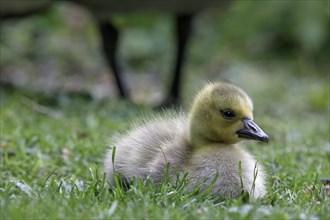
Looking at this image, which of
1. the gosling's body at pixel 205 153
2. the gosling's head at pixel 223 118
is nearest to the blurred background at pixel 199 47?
the gosling's body at pixel 205 153

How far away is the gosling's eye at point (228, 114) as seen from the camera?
301cm

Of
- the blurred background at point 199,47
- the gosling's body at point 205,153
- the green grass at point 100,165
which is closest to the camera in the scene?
the green grass at point 100,165

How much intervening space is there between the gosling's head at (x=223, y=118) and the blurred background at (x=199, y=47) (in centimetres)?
475

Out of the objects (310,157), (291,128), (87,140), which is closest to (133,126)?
(87,140)

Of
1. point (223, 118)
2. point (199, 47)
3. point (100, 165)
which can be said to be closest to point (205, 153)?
point (223, 118)

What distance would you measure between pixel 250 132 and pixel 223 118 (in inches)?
4.9

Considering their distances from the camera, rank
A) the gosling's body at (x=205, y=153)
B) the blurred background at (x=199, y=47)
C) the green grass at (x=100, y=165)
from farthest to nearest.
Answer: the blurred background at (x=199, y=47) < the gosling's body at (x=205, y=153) < the green grass at (x=100, y=165)

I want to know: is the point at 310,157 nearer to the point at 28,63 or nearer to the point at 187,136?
the point at 187,136

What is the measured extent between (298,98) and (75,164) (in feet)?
13.3

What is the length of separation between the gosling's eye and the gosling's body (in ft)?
0.04

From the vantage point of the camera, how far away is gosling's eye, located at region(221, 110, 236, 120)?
118 inches

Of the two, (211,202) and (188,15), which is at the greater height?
(188,15)

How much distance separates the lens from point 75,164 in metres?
3.84

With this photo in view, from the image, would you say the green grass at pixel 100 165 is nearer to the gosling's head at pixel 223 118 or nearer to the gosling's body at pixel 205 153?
the gosling's body at pixel 205 153
